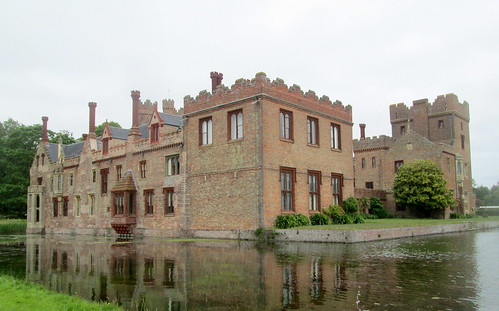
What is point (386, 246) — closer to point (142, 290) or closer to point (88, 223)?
point (142, 290)

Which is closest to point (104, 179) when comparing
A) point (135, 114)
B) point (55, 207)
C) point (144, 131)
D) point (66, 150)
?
point (144, 131)

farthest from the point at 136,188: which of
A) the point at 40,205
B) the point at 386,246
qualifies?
the point at 386,246

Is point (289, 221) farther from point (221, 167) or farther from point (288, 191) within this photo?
point (221, 167)

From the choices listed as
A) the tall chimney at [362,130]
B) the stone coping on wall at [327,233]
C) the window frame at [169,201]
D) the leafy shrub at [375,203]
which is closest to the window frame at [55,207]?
the stone coping on wall at [327,233]

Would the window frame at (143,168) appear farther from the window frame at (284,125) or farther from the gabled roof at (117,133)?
the window frame at (284,125)

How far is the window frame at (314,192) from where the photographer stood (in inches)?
1137

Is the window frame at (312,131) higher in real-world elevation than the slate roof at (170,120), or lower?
lower

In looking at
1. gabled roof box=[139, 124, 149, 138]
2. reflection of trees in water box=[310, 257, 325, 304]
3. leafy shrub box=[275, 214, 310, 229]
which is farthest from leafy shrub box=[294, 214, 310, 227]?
gabled roof box=[139, 124, 149, 138]

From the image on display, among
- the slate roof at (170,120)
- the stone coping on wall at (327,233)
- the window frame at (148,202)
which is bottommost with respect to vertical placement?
the stone coping on wall at (327,233)

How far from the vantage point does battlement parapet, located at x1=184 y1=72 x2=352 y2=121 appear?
26.5 metres

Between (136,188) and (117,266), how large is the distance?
67.1ft

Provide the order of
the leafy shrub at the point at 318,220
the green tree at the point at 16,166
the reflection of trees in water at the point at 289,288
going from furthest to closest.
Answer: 1. the green tree at the point at 16,166
2. the leafy shrub at the point at 318,220
3. the reflection of trees in water at the point at 289,288

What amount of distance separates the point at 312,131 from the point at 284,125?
9.82 feet

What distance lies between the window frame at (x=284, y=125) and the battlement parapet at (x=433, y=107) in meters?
29.9
